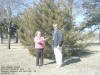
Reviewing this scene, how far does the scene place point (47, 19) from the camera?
7.51 m

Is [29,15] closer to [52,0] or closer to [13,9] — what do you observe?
[52,0]

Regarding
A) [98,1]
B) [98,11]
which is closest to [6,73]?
[98,11]

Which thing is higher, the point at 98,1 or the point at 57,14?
the point at 98,1

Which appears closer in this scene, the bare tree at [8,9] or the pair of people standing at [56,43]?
the pair of people standing at [56,43]

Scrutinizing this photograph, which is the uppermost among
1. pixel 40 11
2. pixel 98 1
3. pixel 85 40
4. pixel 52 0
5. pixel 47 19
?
pixel 98 1

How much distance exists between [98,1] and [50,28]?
49.1 ft

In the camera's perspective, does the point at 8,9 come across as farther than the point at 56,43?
Yes

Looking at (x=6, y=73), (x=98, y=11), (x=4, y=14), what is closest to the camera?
(x=6, y=73)

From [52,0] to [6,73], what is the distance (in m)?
4.77

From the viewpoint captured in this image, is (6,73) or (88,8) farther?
(88,8)

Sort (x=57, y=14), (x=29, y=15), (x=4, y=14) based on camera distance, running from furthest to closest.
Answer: (x=4, y=14), (x=29, y=15), (x=57, y=14)

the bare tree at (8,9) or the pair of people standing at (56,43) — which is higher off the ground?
the bare tree at (8,9)

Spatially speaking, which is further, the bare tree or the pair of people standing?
the bare tree

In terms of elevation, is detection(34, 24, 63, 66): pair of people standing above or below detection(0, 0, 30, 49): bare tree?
below
